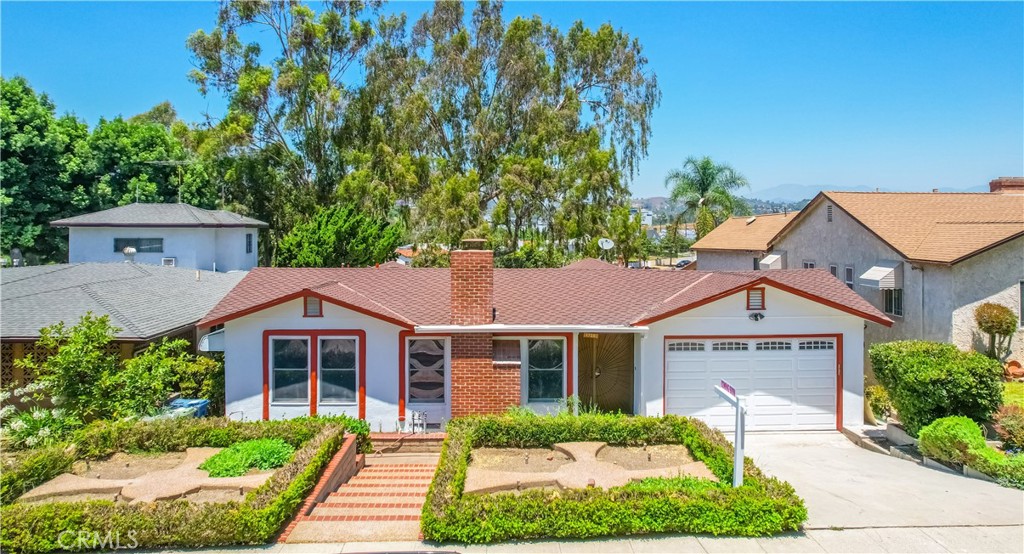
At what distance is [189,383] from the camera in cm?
1516

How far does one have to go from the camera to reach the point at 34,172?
3562 centimetres

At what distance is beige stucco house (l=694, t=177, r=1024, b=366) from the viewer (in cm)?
1788

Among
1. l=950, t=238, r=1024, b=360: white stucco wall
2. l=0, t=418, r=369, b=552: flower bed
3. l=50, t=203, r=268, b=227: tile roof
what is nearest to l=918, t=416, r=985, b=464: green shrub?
l=950, t=238, r=1024, b=360: white stucco wall

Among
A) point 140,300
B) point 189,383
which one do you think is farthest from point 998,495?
point 140,300

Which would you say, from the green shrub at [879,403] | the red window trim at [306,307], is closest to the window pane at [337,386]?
the red window trim at [306,307]

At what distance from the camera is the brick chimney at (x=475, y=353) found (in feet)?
45.5

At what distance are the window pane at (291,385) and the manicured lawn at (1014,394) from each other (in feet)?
47.5

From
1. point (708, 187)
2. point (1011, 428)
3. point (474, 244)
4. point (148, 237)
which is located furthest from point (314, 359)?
point (708, 187)

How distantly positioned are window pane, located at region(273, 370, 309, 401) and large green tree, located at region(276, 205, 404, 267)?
16398 mm

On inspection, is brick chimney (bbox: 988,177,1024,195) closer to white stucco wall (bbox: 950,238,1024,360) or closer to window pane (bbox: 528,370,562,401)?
white stucco wall (bbox: 950,238,1024,360)

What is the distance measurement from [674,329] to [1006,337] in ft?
33.4

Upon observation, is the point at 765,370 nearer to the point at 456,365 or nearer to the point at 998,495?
the point at 998,495

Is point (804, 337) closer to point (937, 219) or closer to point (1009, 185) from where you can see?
point (937, 219)

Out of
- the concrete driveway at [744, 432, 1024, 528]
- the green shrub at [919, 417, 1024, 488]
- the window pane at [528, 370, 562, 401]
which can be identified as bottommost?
the concrete driveway at [744, 432, 1024, 528]
